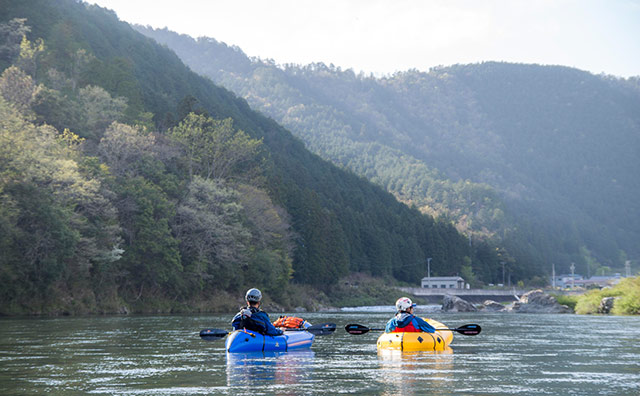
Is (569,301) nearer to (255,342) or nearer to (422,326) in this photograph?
(422,326)

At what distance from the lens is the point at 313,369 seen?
17.7 meters

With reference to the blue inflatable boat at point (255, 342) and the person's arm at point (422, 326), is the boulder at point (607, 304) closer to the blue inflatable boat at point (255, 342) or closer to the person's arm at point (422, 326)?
the person's arm at point (422, 326)

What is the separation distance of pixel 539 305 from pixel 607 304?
57.7 ft

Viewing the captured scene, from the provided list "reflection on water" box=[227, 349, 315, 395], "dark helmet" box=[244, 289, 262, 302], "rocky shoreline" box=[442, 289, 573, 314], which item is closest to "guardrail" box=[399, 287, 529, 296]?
"rocky shoreline" box=[442, 289, 573, 314]

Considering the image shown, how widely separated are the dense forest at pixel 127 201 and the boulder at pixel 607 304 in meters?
32.3

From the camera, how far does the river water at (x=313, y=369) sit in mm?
14250

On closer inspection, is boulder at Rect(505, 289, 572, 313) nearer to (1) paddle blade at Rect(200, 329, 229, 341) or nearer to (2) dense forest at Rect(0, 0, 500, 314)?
(2) dense forest at Rect(0, 0, 500, 314)

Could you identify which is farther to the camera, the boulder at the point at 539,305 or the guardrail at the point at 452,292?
the guardrail at the point at 452,292

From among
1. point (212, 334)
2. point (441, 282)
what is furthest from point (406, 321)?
point (441, 282)

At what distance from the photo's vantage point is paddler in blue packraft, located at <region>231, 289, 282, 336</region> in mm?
19808

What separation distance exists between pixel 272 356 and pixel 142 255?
146ft

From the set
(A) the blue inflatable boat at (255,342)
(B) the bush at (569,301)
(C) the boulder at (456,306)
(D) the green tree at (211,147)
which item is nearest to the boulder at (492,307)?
(C) the boulder at (456,306)

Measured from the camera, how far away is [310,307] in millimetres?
84750

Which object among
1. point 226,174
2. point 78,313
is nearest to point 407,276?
point 226,174
